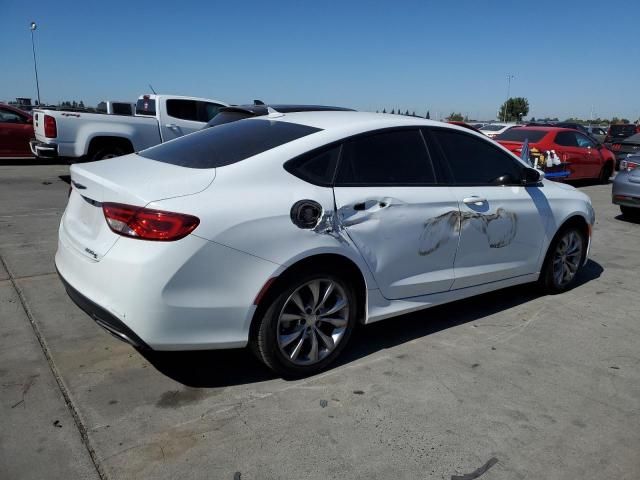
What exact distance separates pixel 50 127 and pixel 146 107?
2881 mm

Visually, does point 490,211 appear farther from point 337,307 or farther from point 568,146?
point 568,146

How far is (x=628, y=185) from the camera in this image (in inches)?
360

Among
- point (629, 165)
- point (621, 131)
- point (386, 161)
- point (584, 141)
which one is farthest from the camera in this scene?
point (621, 131)

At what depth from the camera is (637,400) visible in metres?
3.34

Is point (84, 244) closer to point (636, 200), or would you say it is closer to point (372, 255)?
point (372, 255)

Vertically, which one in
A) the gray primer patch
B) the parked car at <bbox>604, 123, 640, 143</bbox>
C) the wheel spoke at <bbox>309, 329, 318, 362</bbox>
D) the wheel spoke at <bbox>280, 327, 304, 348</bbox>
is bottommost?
the wheel spoke at <bbox>309, 329, 318, 362</bbox>

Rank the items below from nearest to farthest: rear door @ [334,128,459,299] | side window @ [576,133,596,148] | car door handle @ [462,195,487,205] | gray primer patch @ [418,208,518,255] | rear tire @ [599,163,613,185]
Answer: rear door @ [334,128,459,299], gray primer patch @ [418,208,518,255], car door handle @ [462,195,487,205], side window @ [576,133,596,148], rear tire @ [599,163,613,185]

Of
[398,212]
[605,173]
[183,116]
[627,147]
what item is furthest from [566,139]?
[398,212]

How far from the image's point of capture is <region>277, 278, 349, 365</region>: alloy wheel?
3.26 metres

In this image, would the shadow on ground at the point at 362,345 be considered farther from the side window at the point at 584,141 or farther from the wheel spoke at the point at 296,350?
the side window at the point at 584,141

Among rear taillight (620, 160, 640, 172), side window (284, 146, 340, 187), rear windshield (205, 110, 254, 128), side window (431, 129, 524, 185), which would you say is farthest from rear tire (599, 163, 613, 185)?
side window (284, 146, 340, 187)

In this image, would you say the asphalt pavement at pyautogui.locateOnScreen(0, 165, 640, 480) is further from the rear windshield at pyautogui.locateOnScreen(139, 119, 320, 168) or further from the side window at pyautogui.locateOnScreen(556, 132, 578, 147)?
the side window at pyautogui.locateOnScreen(556, 132, 578, 147)

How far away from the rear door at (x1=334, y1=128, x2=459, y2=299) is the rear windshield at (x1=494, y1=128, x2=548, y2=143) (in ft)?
32.7

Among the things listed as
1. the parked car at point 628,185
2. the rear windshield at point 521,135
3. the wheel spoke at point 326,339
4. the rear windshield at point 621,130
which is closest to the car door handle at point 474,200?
the wheel spoke at point 326,339
